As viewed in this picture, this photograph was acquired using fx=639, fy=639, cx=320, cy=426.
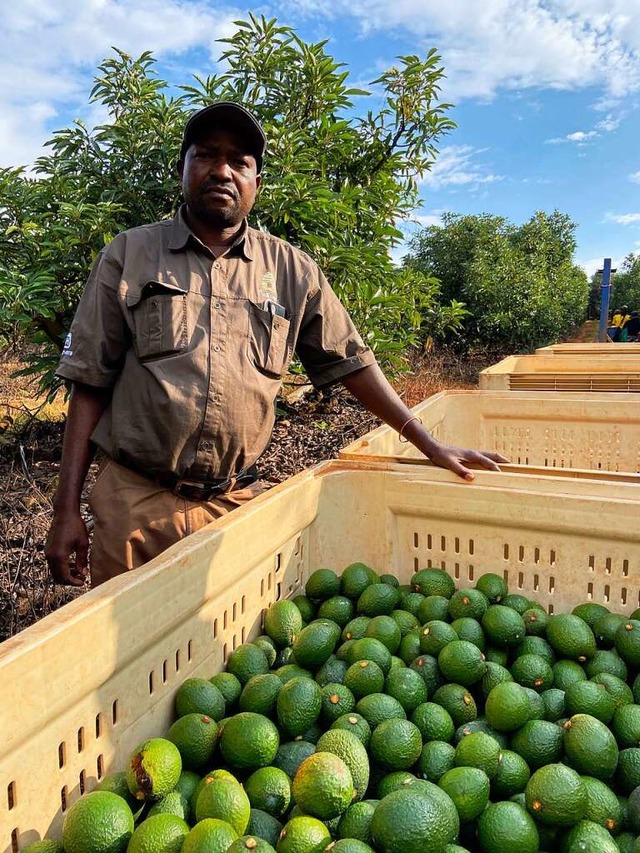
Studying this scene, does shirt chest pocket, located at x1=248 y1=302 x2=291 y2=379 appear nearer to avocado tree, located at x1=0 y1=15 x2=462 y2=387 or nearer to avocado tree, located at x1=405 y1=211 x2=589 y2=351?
avocado tree, located at x1=0 y1=15 x2=462 y2=387

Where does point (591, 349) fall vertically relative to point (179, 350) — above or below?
below

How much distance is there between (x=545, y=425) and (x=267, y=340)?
2.28 metres

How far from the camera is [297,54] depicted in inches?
185

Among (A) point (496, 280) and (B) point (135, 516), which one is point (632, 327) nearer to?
(A) point (496, 280)

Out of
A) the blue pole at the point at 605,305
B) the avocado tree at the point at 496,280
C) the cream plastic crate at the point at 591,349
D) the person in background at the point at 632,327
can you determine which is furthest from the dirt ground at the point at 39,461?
the person in background at the point at 632,327

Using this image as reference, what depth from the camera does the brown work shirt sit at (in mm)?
2129

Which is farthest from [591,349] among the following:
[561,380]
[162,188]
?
[162,188]

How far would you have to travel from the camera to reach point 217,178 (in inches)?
86.4

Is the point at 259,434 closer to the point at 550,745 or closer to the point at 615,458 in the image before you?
the point at 550,745

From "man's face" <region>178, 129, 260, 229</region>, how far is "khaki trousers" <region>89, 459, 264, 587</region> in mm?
958

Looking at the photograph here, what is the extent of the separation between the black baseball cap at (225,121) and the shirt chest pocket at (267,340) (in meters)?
0.59

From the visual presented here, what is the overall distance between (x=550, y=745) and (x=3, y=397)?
5705 millimetres

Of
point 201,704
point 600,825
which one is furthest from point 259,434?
point 600,825

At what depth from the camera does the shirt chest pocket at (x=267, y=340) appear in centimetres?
226
